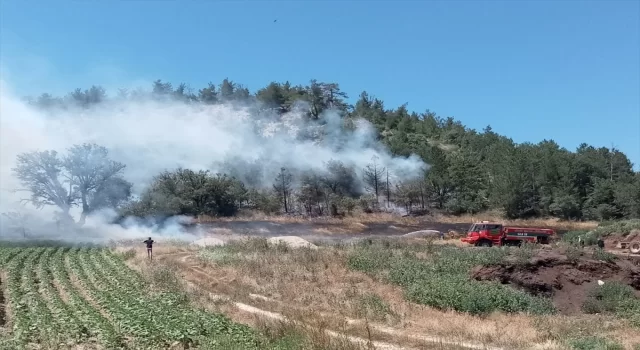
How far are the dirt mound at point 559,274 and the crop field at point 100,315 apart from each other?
1321 centimetres

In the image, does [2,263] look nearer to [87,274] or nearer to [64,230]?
[87,274]

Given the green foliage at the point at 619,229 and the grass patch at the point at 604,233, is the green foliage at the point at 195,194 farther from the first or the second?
the green foliage at the point at 619,229

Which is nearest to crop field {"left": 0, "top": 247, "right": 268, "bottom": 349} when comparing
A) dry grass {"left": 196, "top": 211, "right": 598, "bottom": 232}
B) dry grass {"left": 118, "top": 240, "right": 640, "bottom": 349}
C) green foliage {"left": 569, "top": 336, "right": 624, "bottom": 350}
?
dry grass {"left": 118, "top": 240, "right": 640, "bottom": 349}

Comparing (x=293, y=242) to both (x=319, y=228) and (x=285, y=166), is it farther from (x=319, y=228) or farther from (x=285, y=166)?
(x=285, y=166)

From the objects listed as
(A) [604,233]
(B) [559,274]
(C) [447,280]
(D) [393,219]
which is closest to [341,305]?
(C) [447,280]

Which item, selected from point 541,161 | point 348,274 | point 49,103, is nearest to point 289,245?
point 348,274

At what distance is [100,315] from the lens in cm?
1664

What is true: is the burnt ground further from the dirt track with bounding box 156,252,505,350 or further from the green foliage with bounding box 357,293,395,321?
the green foliage with bounding box 357,293,395,321

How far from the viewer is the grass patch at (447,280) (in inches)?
763

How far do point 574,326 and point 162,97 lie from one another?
4508 inches

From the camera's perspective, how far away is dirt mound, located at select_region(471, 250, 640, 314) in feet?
73.8

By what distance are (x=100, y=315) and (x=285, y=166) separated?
6872 cm

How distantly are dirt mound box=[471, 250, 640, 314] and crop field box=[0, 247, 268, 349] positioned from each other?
13212mm

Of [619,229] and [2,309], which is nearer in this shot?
[2,309]
